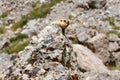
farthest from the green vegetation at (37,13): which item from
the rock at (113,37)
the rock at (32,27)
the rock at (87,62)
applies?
the rock at (87,62)

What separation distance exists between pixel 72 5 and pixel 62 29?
568 inches

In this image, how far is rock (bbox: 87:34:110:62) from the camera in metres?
15.1

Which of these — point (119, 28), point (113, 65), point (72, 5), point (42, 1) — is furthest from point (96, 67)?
point (42, 1)

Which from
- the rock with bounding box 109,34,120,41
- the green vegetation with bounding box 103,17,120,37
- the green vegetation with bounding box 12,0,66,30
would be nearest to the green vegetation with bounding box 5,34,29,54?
the green vegetation with bounding box 12,0,66,30

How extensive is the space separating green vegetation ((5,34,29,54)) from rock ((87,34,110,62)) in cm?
279

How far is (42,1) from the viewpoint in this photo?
2483 cm

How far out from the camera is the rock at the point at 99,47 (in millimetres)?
15117

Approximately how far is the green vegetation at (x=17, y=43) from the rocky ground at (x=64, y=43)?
0.14 feet

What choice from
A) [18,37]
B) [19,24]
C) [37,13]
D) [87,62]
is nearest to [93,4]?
[37,13]

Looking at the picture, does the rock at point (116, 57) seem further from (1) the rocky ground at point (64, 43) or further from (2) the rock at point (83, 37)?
(2) the rock at point (83, 37)

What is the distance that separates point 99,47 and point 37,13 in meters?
7.81

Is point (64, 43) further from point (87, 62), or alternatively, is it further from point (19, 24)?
point (19, 24)

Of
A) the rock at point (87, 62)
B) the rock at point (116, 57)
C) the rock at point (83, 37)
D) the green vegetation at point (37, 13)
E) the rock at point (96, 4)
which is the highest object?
the rock at point (87, 62)

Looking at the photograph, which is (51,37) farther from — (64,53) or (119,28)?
(119,28)
